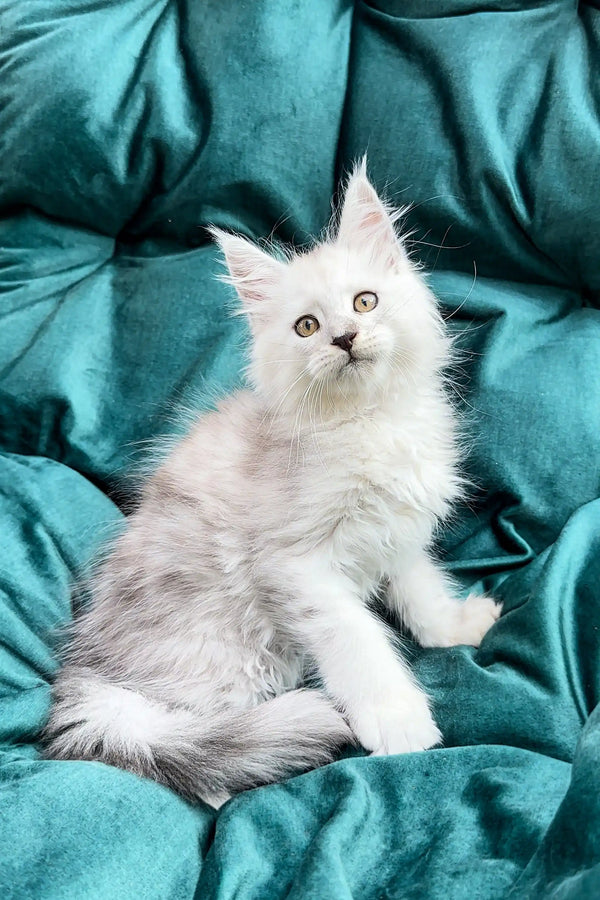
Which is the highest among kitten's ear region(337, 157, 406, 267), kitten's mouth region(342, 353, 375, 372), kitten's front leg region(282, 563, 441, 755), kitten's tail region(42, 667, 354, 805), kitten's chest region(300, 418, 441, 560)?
kitten's ear region(337, 157, 406, 267)

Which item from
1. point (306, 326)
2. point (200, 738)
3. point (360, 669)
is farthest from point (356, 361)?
point (200, 738)

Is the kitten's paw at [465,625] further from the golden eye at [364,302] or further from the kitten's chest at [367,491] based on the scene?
the golden eye at [364,302]

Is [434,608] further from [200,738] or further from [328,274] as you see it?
[328,274]

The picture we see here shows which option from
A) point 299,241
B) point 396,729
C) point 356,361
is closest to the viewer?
point 396,729

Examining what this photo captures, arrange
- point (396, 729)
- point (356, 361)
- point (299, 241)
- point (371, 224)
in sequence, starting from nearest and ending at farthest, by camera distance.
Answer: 1. point (396, 729)
2. point (356, 361)
3. point (371, 224)
4. point (299, 241)

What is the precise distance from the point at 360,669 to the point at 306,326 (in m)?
0.59

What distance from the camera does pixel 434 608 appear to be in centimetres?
136

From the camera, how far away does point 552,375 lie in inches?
56.3

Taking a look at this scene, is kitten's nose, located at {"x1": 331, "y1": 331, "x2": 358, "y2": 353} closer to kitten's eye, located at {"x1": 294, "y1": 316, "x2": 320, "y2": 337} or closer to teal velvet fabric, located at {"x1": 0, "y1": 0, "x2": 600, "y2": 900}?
kitten's eye, located at {"x1": 294, "y1": 316, "x2": 320, "y2": 337}

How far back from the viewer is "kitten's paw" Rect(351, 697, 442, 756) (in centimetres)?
108

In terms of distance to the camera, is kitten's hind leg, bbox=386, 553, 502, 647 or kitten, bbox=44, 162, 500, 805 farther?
kitten's hind leg, bbox=386, 553, 502, 647

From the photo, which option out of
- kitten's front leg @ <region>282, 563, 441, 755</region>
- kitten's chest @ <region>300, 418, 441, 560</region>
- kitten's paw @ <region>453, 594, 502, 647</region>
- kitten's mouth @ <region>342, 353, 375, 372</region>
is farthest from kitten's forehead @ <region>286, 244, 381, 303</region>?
Result: kitten's paw @ <region>453, 594, 502, 647</region>

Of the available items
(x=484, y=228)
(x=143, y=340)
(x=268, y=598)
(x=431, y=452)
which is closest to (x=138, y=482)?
(x=143, y=340)

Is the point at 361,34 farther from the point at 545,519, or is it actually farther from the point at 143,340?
the point at 545,519
